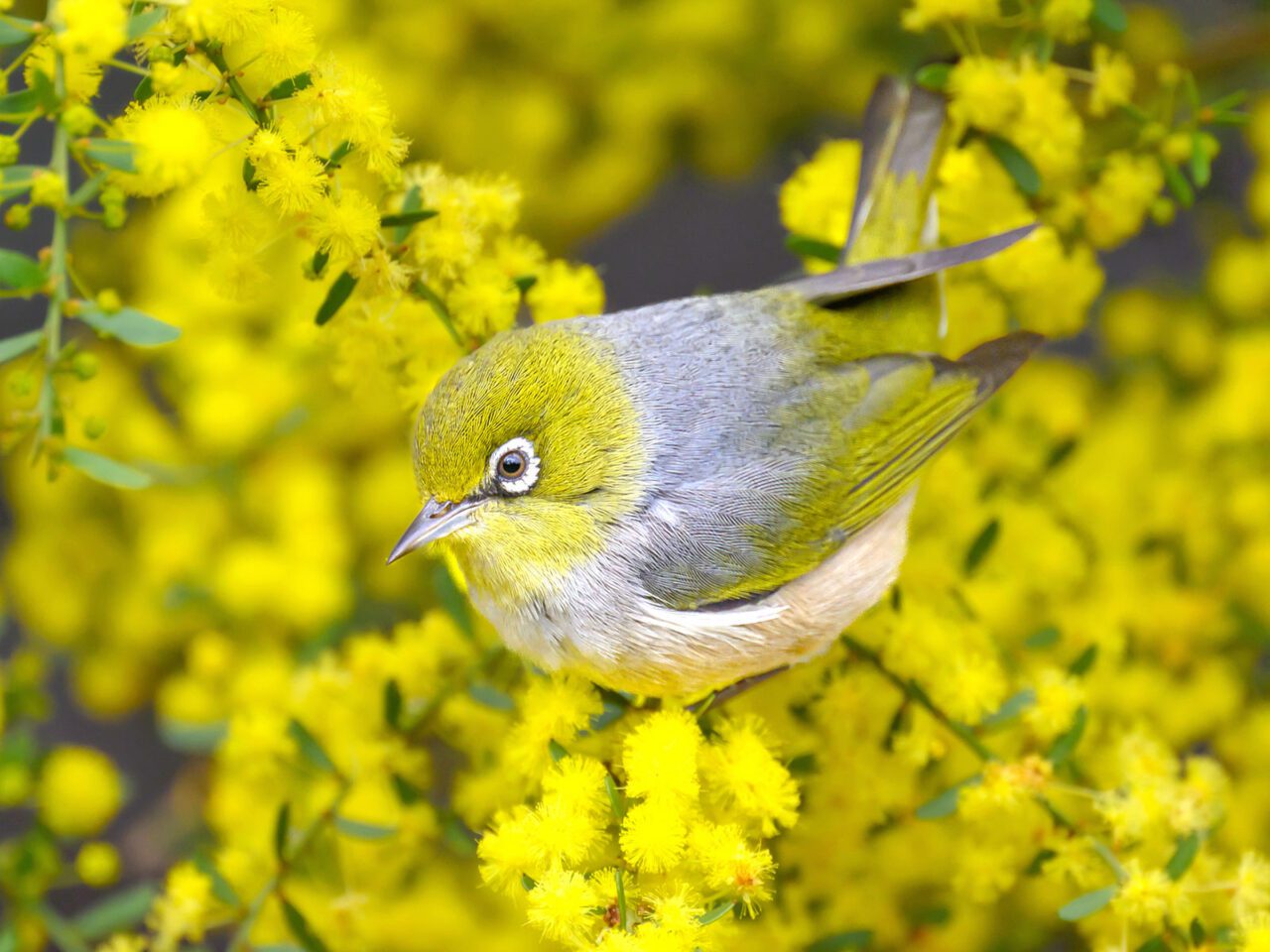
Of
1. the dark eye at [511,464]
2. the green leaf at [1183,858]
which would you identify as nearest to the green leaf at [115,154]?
the dark eye at [511,464]

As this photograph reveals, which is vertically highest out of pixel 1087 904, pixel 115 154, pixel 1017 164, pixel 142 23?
pixel 142 23

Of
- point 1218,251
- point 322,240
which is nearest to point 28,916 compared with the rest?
point 322,240

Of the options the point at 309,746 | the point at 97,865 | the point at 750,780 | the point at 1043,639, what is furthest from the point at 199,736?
the point at 1043,639

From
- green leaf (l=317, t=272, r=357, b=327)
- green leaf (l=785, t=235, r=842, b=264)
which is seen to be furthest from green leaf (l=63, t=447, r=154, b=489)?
green leaf (l=785, t=235, r=842, b=264)

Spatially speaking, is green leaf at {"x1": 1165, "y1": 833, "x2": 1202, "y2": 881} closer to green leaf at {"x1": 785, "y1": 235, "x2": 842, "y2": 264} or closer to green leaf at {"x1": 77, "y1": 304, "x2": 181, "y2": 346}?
green leaf at {"x1": 785, "y1": 235, "x2": 842, "y2": 264}

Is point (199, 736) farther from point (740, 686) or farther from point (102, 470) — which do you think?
point (740, 686)

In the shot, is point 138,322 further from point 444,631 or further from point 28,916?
point 28,916

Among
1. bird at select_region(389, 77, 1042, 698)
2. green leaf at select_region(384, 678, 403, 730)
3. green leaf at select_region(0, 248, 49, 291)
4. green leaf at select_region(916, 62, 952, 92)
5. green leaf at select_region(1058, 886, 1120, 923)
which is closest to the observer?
green leaf at select_region(0, 248, 49, 291)
